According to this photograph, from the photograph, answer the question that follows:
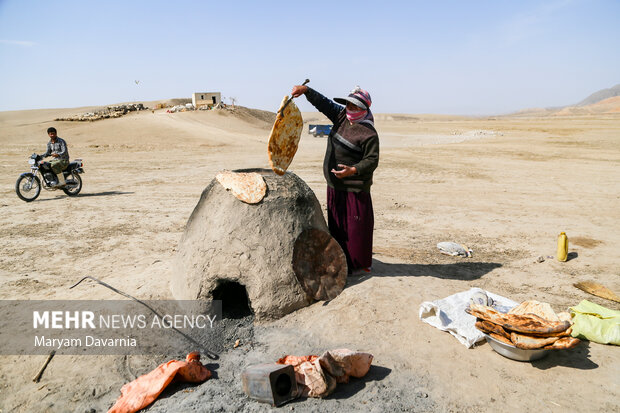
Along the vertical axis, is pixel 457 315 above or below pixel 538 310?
below

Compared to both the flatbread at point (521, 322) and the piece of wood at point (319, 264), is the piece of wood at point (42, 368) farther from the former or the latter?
the flatbread at point (521, 322)

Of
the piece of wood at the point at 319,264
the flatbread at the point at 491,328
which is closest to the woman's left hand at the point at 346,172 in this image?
the piece of wood at the point at 319,264

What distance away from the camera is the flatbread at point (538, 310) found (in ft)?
12.1

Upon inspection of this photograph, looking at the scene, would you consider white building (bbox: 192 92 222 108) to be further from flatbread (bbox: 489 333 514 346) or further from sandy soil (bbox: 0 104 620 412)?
flatbread (bbox: 489 333 514 346)

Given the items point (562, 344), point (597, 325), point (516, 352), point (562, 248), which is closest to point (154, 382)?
point (516, 352)

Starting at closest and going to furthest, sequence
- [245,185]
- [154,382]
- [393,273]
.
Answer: [154,382] → [245,185] → [393,273]

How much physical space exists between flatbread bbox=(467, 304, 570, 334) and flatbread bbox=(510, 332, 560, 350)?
0.05m

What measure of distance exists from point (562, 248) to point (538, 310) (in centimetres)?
311

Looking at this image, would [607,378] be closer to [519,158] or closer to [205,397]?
[205,397]

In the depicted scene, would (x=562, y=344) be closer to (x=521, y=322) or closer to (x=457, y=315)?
(x=521, y=322)

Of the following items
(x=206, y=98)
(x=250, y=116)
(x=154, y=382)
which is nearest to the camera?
(x=154, y=382)

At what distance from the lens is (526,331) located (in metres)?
3.43

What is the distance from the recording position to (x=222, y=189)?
4.38m

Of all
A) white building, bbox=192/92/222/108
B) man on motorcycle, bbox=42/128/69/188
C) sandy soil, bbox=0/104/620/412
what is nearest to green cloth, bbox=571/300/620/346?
sandy soil, bbox=0/104/620/412
